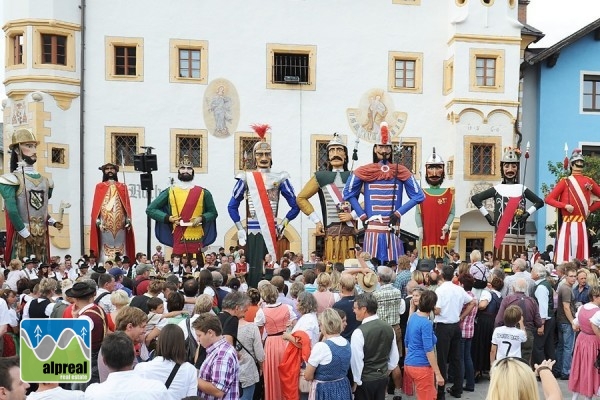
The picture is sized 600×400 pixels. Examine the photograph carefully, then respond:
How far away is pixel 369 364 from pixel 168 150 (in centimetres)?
1718

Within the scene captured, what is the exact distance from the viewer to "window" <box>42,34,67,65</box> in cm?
2248

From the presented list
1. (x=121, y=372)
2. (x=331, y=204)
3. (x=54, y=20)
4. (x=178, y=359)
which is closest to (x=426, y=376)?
(x=178, y=359)

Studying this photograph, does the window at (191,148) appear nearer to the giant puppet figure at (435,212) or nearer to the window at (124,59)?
the window at (124,59)

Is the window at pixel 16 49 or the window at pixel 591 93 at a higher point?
the window at pixel 16 49

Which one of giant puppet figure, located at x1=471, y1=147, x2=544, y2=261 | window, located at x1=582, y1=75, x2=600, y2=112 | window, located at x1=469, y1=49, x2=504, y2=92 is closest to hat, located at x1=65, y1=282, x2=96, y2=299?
giant puppet figure, located at x1=471, y1=147, x2=544, y2=261

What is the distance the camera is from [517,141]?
24.9 meters

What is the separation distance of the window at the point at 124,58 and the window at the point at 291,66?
12.7 ft

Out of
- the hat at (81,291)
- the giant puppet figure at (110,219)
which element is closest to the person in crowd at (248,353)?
the hat at (81,291)

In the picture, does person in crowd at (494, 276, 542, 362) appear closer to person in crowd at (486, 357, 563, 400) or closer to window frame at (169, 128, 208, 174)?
person in crowd at (486, 357, 563, 400)

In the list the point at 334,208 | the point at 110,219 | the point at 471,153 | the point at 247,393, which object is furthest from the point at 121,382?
the point at 471,153

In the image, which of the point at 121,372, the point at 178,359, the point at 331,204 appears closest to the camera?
the point at 121,372

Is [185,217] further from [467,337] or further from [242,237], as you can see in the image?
[467,337]

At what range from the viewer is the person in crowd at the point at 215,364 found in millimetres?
5645

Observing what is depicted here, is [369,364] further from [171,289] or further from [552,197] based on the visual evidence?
[552,197]
